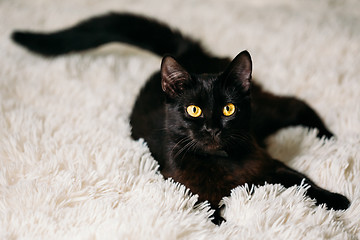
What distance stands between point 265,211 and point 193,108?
0.31 metres

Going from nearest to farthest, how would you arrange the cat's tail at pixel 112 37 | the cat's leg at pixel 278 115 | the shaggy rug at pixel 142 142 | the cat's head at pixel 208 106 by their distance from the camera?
1. the shaggy rug at pixel 142 142
2. the cat's head at pixel 208 106
3. the cat's leg at pixel 278 115
4. the cat's tail at pixel 112 37

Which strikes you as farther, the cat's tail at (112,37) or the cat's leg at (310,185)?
the cat's tail at (112,37)

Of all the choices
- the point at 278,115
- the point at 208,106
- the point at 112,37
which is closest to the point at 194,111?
the point at 208,106

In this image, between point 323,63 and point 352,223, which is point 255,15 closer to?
point 323,63

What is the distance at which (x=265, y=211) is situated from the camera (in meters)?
0.85

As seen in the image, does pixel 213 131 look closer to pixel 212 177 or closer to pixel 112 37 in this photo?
pixel 212 177

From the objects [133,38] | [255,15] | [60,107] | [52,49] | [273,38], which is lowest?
[60,107]

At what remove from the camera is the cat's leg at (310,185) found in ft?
3.00

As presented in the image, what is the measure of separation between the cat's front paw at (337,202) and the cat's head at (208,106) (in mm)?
265

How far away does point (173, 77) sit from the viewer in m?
0.99

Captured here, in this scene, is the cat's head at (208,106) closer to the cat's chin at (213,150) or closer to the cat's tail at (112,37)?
the cat's chin at (213,150)

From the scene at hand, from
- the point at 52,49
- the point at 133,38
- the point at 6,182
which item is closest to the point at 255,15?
the point at 133,38

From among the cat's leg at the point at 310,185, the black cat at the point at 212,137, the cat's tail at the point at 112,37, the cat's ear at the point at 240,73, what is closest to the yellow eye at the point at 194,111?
the black cat at the point at 212,137

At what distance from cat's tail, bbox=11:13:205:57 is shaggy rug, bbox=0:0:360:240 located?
64mm
